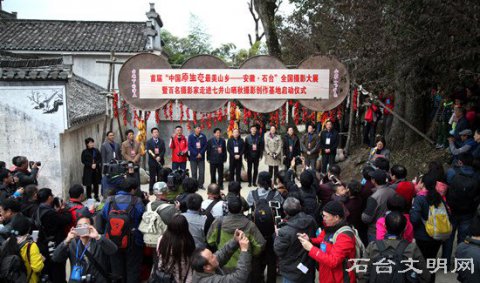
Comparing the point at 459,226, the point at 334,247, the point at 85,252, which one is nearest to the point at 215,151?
the point at 459,226

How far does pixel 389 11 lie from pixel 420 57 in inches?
40.9

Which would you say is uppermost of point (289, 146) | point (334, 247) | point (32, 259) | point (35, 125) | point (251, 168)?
point (35, 125)

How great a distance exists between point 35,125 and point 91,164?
5.46ft

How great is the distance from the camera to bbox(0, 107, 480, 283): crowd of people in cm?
405

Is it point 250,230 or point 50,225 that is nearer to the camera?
point 250,230

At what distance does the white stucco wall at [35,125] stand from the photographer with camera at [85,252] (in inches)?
255

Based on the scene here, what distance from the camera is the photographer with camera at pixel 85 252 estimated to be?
4488mm

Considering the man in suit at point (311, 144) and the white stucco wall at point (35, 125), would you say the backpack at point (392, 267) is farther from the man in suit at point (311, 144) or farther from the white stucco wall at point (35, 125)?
the white stucco wall at point (35, 125)

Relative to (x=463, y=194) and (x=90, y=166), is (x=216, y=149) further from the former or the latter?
(x=463, y=194)

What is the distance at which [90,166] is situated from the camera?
34.1 ft

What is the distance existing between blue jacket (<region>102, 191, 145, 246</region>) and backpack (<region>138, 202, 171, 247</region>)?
0.14m

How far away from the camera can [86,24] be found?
22.5 m

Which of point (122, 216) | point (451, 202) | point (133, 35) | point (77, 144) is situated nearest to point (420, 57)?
point (451, 202)

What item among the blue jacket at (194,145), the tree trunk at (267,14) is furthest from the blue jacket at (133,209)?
the tree trunk at (267,14)
